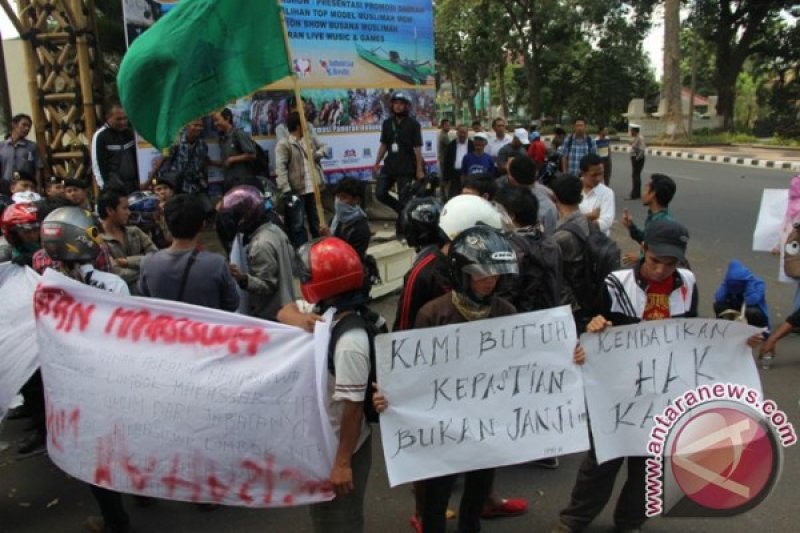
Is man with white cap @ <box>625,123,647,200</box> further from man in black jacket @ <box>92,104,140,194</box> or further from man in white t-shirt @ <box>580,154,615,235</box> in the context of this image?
man in black jacket @ <box>92,104,140,194</box>

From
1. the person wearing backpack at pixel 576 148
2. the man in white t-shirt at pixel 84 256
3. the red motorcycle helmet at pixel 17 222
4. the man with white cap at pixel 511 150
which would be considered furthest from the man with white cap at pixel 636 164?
the man in white t-shirt at pixel 84 256

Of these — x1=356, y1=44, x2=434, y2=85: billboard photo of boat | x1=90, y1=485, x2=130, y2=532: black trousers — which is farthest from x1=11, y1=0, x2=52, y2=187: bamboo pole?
x1=90, y1=485, x2=130, y2=532: black trousers

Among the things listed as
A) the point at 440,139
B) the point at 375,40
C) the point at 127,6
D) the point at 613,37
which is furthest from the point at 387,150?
the point at 613,37

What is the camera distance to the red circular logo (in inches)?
113

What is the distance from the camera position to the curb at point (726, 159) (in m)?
19.8

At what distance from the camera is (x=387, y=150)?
8383 mm

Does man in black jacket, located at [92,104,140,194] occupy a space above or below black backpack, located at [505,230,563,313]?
above

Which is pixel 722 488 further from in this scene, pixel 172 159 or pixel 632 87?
pixel 632 87

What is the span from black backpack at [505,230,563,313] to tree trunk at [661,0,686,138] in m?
23.7

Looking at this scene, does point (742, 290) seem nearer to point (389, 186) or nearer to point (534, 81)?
point (389, 186)

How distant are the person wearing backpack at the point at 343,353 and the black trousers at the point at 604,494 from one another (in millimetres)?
1094

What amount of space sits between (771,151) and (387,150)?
21510 millimetres

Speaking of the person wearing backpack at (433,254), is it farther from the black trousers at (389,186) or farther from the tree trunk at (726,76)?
the tree trunk at (726,76)

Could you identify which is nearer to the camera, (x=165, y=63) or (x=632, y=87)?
(x=165, y=63)
